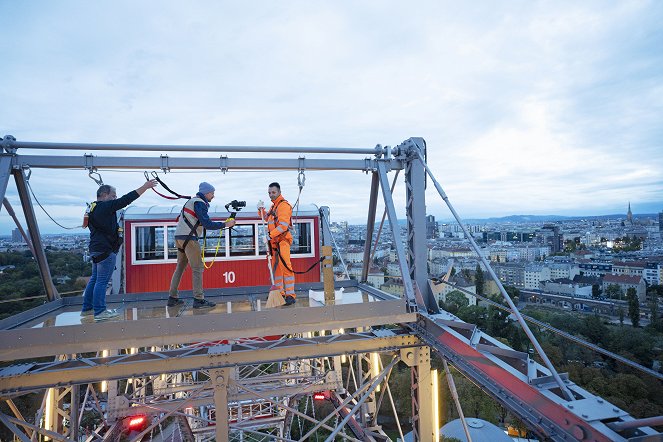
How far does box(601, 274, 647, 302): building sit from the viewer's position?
76506 mm

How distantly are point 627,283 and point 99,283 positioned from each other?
9939cm

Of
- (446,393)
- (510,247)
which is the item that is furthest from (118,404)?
(510,247)

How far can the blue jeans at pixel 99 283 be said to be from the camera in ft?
19.8

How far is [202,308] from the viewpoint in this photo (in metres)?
6.60

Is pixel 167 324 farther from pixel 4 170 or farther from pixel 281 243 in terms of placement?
pixel 4 170

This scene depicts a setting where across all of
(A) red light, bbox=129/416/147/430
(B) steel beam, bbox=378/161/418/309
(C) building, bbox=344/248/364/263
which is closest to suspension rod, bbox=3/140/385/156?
(B) steel beam, bbox=378/161/418/309

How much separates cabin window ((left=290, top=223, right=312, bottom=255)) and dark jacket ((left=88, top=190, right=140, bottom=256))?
7.41 metres

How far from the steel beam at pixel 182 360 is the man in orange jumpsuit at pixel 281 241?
1.08 m

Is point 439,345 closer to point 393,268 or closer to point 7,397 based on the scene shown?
point 7,397

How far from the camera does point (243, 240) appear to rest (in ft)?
42.3

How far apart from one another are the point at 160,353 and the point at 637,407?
38.8 m

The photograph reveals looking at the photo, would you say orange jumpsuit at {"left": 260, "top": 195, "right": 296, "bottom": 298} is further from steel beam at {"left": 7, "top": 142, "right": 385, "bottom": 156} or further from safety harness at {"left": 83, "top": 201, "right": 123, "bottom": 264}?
safety harness at {"left": 83, "top": 201, "right": 123, "bottom": 264}

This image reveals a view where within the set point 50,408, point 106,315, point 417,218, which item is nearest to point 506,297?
point 417,218

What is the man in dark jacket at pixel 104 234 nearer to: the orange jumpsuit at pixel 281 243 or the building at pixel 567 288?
the orange jumpsuit at pixel 281 243
